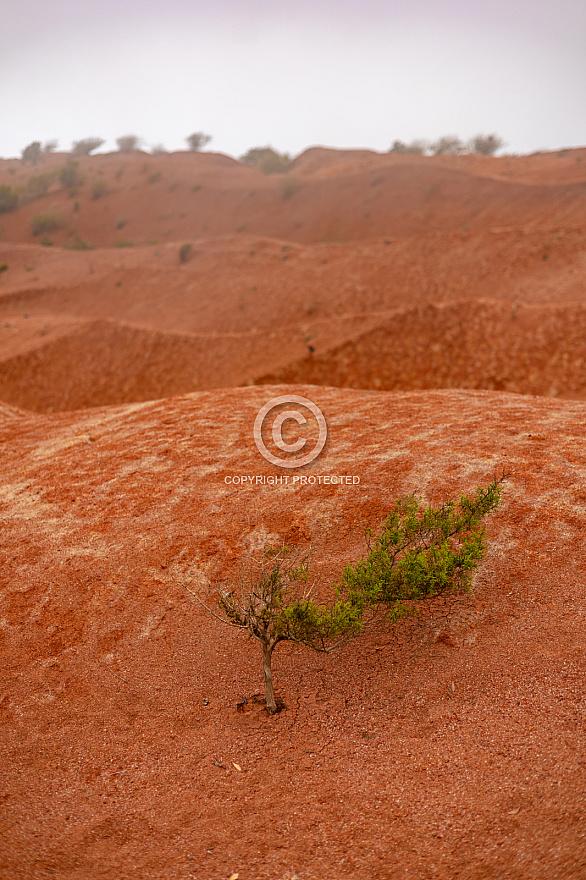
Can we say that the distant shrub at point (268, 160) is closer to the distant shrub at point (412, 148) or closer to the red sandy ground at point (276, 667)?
the distant shrub at point (412, 148)

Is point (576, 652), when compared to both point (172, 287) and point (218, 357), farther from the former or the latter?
point (172, 287)

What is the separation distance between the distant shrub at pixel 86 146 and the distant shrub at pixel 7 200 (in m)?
29.0

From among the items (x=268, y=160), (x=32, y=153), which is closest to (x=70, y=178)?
(x=268, y=160)

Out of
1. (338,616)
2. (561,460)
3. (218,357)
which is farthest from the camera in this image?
(218,357)

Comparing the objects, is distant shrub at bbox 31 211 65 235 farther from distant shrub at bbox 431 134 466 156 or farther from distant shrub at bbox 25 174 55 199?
distant shrub at bbox 431 134 466 156

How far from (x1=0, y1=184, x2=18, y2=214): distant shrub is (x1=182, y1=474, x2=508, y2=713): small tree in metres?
52.6

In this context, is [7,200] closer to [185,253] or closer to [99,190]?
[99,190]

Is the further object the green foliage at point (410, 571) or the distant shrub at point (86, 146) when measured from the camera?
the distant shrub at point (86, 146)

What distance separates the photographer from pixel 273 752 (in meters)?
3.69

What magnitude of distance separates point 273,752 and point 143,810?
93cm

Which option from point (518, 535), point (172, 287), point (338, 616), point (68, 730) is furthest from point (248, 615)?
point (172, 287)

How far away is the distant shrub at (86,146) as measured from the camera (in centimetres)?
6988

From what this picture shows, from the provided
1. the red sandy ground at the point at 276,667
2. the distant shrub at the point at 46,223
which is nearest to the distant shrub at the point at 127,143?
the distant shrub at the point at 46,223

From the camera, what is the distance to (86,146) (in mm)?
70312
